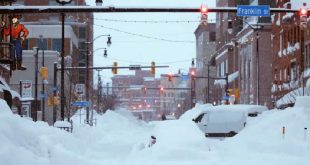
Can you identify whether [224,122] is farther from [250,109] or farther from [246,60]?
[246,60]

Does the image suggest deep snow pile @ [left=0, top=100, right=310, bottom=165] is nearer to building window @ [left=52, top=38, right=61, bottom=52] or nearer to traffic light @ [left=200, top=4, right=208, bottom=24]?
traffic light @ [left=200, top=4, right=208, bottom=24]

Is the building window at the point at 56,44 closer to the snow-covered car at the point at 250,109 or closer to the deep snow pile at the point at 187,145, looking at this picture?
the snow-covered car at the point at 250,109

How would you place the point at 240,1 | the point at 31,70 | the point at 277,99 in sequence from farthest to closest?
1. the point at 240,1
2. the point at 31,70
3. the point at 277,99

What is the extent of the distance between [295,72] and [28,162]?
52534 mm

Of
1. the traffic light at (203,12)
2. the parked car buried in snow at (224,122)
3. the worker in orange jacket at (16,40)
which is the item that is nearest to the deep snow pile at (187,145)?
the traffic light at (203,12)

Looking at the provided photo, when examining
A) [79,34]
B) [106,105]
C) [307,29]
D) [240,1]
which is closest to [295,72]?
[307,29]

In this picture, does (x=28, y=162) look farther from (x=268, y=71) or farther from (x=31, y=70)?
(x=268, y=71)

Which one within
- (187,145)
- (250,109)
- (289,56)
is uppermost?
(289,56)

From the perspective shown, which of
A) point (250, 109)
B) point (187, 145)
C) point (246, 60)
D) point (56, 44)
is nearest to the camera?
point (187, 145)

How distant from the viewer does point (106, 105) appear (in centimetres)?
11756

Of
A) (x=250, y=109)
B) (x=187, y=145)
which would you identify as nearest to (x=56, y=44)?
(x=250, y=109)

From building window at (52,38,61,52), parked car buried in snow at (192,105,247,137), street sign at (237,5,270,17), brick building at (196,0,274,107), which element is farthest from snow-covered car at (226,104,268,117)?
building window at (52,38,61,52)

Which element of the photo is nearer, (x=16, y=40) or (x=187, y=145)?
(x=187, y=145)

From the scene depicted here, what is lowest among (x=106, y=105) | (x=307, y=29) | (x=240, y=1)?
(x=106, y=105)
